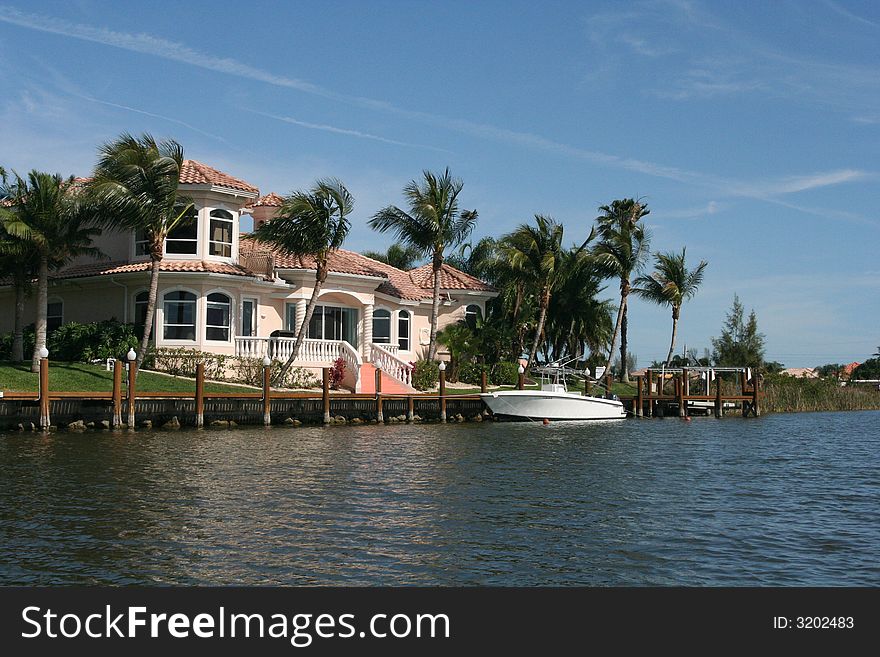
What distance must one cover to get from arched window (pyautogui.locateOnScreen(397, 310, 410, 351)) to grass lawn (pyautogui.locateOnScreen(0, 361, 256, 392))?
45.3 ft

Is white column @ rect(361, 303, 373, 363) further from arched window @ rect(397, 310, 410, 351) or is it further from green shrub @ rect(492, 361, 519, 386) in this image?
green shrub @ rect(492, 361, 519, 386)

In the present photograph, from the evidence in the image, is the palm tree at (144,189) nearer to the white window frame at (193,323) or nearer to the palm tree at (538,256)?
the white window frame at (193,323)

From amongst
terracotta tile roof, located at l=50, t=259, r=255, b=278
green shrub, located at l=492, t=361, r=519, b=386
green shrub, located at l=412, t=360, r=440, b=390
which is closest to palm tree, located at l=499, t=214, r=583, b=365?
green shrub, located at l=492, t=361, r=519, b=386

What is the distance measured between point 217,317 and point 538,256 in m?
18.7

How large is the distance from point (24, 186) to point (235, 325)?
31.1 ft

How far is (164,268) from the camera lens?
37250 mm

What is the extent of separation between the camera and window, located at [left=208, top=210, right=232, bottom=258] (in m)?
39.3

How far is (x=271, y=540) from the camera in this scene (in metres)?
13.8

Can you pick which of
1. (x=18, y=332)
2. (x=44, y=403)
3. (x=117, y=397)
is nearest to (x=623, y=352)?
(x=18, y=332)

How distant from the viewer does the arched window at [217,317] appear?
38188 mm

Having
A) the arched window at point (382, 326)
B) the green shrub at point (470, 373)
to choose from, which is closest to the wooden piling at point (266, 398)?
the arched window at point (382, 326)
